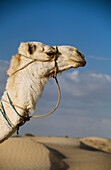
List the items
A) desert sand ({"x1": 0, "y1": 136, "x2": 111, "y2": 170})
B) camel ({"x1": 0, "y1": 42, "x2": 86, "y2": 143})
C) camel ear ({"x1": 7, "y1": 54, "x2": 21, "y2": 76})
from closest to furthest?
camel ({"x1": 0, "y1": 42, "x2": 86, "y2": 143})
camel ear ({"x1": 7, "y1": 54, "x2": 21, "y2": 76})
desert sand ({"x1": 0, "y1": 136, "x2": 111, "y2": 170})

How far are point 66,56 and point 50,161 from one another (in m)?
10.2

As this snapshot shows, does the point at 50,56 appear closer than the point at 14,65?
No

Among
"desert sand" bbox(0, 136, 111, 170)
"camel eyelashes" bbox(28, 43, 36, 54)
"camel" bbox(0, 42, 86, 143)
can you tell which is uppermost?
"camel eyelashes" bbox(28, 43, 36, 54)

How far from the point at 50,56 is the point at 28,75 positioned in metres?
0.52

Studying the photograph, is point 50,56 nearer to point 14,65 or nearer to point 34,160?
point 14,65

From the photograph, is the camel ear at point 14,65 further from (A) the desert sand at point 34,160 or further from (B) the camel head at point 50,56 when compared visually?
(A) the desert sand at point 34,160

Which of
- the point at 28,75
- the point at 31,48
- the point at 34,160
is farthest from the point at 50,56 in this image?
the point at 34,160

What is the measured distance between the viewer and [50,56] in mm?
4453

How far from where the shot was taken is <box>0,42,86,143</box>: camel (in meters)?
4.06

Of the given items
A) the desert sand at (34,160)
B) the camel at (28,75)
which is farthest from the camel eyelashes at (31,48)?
the desert sand at (34,160)

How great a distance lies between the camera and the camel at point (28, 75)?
4.06 m

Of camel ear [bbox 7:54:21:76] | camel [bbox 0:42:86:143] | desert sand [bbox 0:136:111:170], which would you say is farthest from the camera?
desert sand [bbox 0:136:111:170]

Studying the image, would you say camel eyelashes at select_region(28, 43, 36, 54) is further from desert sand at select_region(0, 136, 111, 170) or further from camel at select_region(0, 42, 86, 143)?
desert sand at select_region(0, 136, 111, 170)

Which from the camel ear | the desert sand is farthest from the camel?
the desert sand
